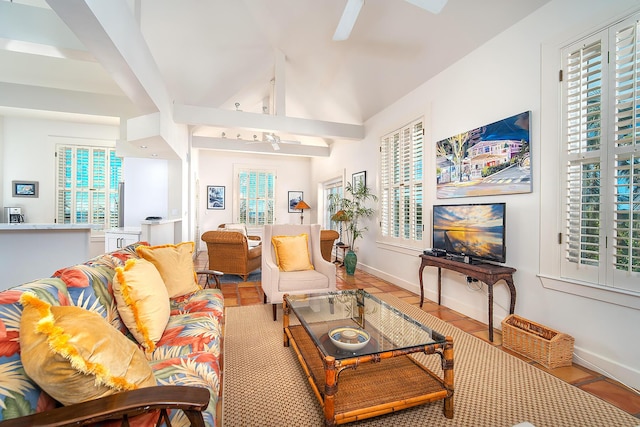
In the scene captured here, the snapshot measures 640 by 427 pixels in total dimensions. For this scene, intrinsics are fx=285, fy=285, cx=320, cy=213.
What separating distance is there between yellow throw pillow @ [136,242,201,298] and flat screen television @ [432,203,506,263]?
2516mm

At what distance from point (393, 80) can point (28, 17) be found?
3.75m

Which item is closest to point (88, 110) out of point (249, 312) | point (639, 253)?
point (249, 312)

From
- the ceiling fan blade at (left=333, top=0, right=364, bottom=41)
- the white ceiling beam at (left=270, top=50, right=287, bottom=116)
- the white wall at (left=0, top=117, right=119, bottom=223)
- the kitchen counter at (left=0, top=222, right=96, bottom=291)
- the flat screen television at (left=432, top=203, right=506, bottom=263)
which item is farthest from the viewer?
the white wall at (left=0, top=117, right=119, bottom=223)

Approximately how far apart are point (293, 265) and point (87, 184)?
474 centimetres

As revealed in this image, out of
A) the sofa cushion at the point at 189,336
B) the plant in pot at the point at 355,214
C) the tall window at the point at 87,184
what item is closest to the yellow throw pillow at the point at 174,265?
the sofa cushion at the point at 189,336

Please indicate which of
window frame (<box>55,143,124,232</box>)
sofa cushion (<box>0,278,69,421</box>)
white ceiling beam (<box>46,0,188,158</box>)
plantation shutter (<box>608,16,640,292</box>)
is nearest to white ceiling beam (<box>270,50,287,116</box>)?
white ceiling beam (<box>46,0,188,158</box>)

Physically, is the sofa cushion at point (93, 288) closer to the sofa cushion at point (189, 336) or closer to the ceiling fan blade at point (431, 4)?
the sofa cushion at point (189, 336)

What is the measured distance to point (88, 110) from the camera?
14.5 feet

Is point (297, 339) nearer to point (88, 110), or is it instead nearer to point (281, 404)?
point (281, 404)

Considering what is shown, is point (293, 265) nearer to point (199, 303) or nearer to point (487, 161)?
point (199, 303)

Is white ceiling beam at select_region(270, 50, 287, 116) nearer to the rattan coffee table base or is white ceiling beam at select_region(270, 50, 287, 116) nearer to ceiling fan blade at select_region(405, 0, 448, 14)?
ceiling fan blade at select_region(405, 0, 448, 14)

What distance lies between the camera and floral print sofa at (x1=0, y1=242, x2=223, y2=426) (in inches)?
32.5

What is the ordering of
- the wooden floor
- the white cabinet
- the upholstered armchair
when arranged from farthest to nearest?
the white cabinet
the upholstered armchair
the wooden floor

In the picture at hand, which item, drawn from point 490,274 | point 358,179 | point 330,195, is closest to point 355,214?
point 358,179
